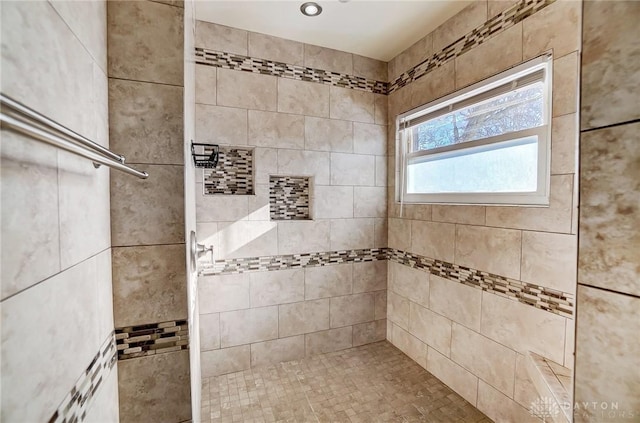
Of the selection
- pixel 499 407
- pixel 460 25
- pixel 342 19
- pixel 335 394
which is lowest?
pixel 335 394

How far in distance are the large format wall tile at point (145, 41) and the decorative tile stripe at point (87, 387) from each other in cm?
88

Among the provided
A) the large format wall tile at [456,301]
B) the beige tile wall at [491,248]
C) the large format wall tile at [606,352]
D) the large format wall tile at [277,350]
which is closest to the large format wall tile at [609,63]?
the large format wall tile at [606,352]

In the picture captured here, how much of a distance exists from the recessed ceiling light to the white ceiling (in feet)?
0.10

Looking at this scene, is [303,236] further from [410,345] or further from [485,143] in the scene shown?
[485,143]

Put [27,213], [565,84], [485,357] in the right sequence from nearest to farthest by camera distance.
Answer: [27,213], [565,84], [485,357]

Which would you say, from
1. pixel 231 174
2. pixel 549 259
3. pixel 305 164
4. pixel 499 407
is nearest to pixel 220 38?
pixel 231 174

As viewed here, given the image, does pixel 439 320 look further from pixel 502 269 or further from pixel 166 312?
pixel 166 312

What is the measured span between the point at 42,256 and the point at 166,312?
545mm

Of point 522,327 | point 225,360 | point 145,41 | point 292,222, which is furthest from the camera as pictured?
point 292,222

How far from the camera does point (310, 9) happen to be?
1951 mm

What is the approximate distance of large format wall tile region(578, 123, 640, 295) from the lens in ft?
1.42

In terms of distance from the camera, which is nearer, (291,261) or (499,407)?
(499,407)

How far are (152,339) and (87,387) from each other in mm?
277

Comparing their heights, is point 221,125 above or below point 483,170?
above
